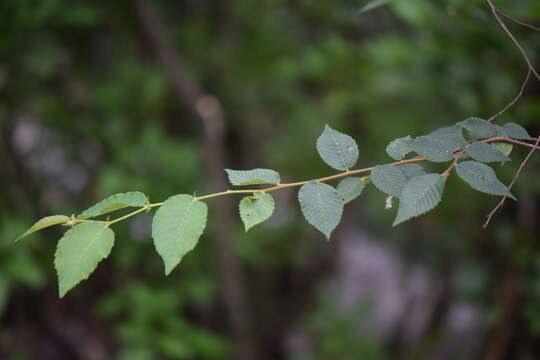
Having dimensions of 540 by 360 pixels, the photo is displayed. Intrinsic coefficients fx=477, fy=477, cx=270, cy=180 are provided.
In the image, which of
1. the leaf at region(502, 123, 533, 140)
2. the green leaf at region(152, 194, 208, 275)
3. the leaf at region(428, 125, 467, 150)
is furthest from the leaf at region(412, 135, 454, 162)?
the green leaf at region(152, 194, 208, 275)

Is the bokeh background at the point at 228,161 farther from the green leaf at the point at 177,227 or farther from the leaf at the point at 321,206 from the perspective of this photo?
the green leaf at the point at 177,227

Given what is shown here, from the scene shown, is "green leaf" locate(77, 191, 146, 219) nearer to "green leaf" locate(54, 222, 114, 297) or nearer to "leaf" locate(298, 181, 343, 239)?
"green leaf" locate(54, 222, 114, 297)

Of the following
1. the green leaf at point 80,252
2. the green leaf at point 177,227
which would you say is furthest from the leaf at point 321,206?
the green leaf at point 80,252

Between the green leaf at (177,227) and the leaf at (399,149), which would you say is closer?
the green leaf at (177,227)

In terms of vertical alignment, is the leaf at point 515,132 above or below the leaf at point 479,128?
below

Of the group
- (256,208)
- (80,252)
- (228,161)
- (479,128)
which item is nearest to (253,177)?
(256,208)

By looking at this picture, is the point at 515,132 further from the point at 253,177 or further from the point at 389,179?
the point at 253,177
